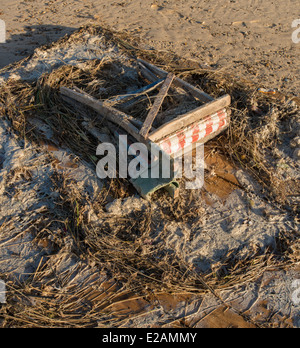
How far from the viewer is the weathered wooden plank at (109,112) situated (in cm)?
371

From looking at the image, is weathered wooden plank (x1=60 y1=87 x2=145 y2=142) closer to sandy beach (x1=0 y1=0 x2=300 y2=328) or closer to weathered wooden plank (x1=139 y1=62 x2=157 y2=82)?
sandy beach (x1=0 y1=0 x2=300 y2=328)

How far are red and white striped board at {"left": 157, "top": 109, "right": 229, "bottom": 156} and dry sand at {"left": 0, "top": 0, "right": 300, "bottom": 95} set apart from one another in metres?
1.62

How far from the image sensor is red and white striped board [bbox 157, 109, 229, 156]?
3648mm

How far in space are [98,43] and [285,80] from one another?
10.5 ft

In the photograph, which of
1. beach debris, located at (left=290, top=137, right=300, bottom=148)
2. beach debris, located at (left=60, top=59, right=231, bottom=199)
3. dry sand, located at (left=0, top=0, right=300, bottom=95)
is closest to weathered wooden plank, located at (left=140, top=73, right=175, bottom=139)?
beach debris, located at (left=60, top=59, right=231, bottom=199)

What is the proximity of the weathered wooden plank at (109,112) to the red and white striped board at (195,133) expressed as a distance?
0.30 m

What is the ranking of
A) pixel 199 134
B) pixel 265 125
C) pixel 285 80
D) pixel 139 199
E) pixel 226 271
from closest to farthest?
pixel 226 271 < pixel 139 199 < pixel 199 134 < pixel 265 125 < pixel 285 80

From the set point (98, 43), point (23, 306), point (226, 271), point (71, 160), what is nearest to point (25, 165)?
point (71, 160)

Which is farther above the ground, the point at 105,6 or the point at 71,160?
the point at 105,6

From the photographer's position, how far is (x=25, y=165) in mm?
3908

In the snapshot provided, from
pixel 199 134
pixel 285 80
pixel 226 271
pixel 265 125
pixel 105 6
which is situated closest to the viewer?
pixel 226 271

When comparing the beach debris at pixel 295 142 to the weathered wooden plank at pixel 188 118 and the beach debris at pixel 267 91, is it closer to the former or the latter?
the weathered wooden plank at pixel 188 118
